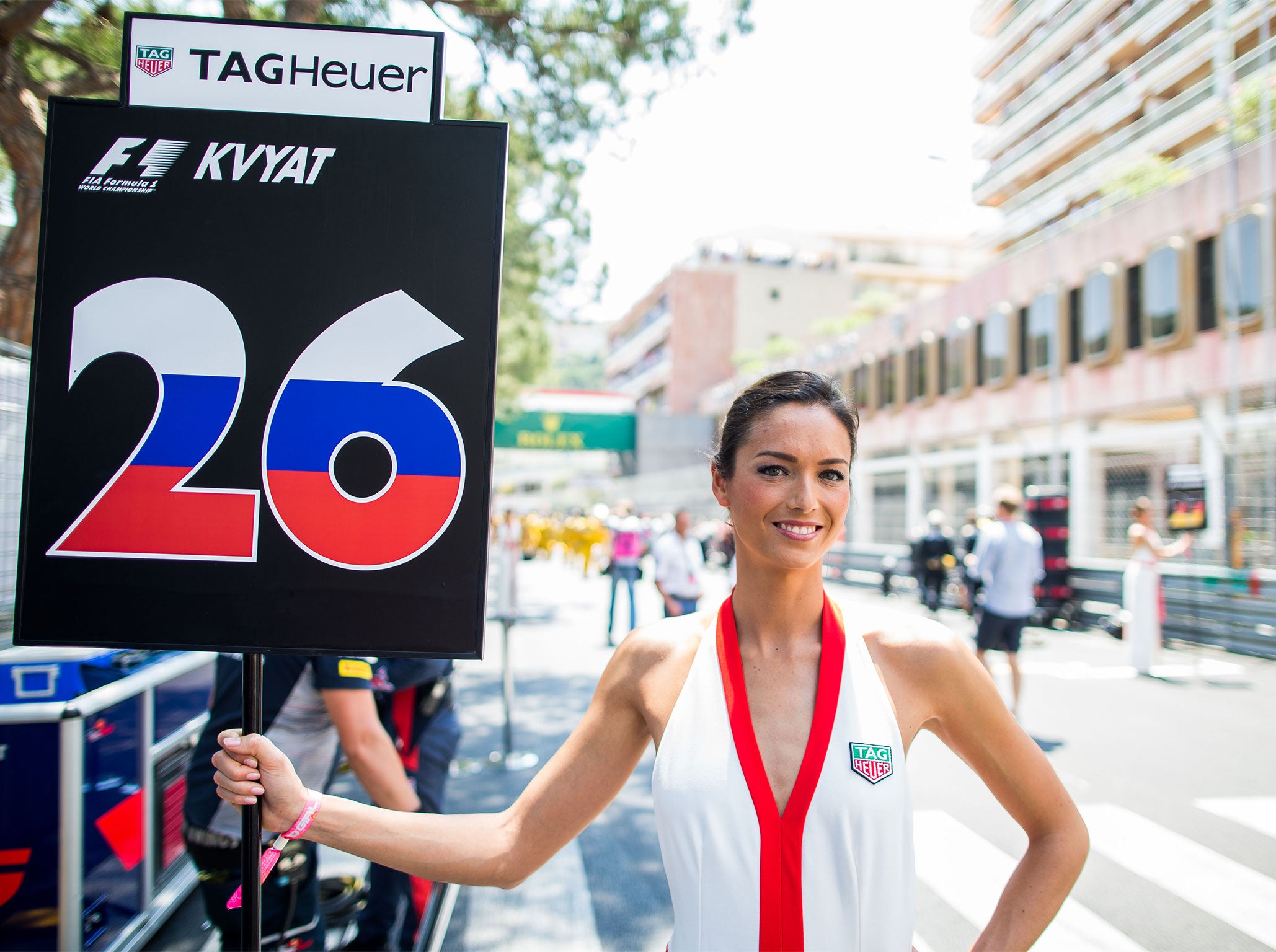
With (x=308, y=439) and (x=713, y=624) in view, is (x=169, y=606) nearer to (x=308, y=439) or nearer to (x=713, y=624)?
(x=308, y=439)

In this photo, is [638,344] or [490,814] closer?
[490,814]

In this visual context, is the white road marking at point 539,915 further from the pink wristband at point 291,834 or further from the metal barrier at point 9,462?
the metal barrier at point 9,462

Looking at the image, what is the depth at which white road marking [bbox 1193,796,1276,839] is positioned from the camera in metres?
5.30

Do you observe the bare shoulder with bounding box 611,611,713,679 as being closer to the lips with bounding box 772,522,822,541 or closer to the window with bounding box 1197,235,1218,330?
the lips with bounding box 772,522,822,541

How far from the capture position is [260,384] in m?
1.72

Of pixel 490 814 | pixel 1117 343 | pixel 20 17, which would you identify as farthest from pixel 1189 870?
pixel 1117 343

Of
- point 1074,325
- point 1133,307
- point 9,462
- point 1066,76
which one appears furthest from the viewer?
point 1066,76

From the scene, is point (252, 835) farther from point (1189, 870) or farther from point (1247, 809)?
point (1247, 809)

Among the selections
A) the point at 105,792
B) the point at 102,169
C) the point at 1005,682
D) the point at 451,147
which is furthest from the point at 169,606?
the point at 1005,682

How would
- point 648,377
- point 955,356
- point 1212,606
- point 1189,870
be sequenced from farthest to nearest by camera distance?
point 648,377
point 955,356
point 1212,606
point 1189,870

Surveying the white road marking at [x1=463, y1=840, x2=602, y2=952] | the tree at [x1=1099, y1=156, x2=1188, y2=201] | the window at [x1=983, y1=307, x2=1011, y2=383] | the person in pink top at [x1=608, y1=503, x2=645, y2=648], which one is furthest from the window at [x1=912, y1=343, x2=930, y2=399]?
the white road marking at [x1=463, y1=840, x2=602, y2=952]

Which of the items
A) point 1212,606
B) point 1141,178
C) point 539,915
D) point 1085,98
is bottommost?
point 539,915

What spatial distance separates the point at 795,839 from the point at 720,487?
2.46 feet

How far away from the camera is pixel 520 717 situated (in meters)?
8.22
